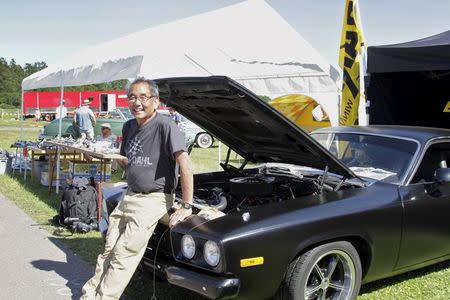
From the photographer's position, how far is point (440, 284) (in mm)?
4531

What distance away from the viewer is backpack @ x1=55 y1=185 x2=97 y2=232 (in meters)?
6.56

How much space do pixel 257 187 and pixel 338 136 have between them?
1.19 metres

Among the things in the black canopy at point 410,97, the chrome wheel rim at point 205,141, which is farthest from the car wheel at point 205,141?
the black canopy at point 410,97

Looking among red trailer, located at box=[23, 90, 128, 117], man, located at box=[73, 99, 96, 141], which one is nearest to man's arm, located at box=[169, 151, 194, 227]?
man, located at box=[73, 99, 96, 141]

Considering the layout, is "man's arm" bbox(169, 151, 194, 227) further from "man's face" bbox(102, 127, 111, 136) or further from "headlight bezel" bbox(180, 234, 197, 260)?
"man's face" bbox(102, 127, 111, 136)

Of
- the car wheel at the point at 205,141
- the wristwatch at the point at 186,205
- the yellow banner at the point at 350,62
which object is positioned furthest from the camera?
the car wheel at the point at 205,141

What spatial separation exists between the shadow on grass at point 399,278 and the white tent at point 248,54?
4.73 metres

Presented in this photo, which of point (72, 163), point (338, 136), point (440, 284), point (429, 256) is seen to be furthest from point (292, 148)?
point (72, 163)

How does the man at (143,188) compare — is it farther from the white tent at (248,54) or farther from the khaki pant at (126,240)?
the white tent at (248,54)

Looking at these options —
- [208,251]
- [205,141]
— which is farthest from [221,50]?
[205,141]

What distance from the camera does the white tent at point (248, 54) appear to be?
8742mm

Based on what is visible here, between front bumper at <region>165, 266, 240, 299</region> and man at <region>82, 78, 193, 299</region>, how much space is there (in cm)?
42

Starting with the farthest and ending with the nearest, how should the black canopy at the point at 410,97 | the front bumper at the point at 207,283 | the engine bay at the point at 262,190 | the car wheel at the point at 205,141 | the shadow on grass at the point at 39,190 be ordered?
the car wheel at the point at 205,141 < the black canopy at the point at 410,97 < the shadow on grass at the point at 39,190 < the engine bay at the point at 262,190 < the front bumper at the point at 207,283

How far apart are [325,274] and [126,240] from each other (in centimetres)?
145
